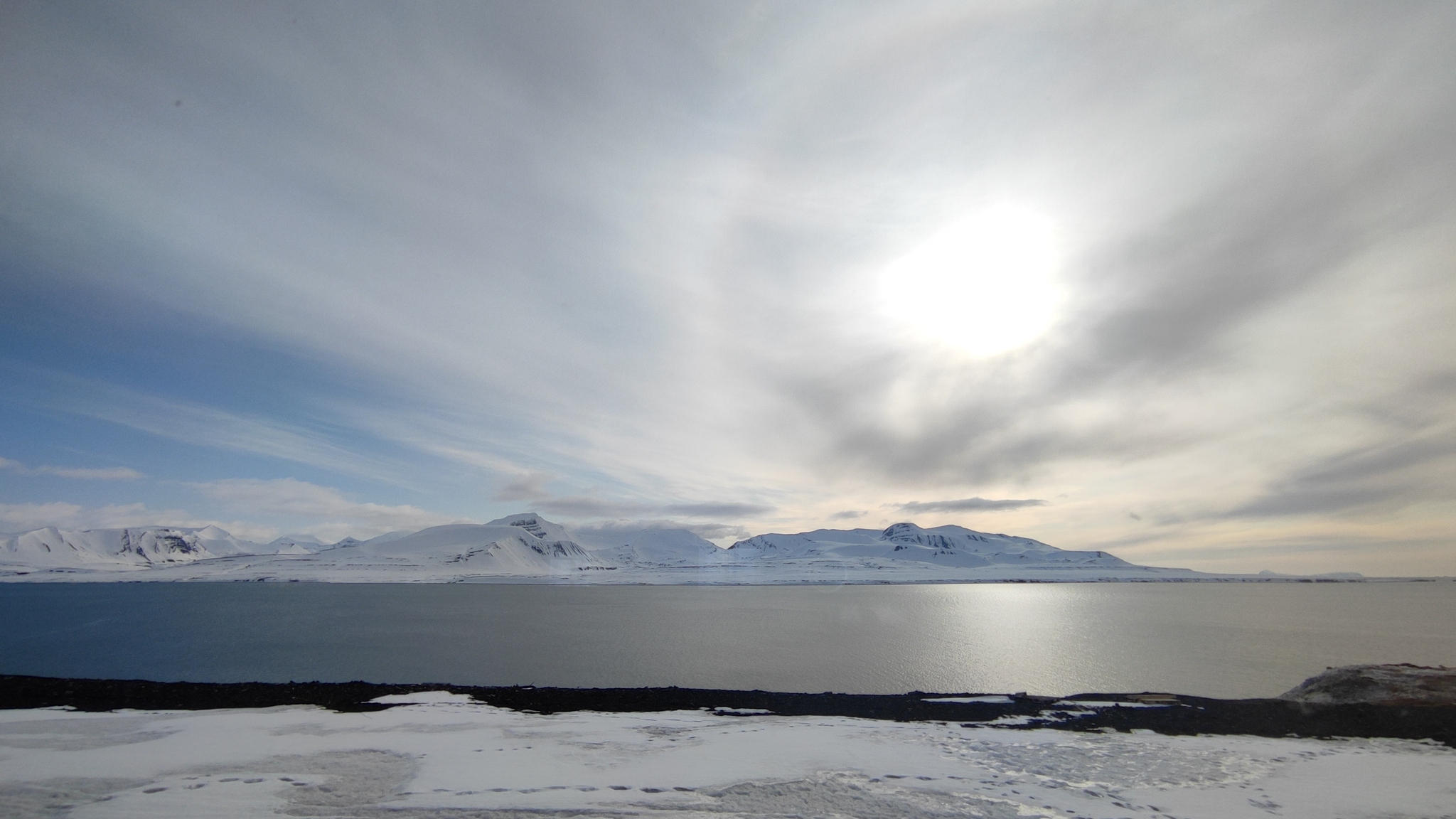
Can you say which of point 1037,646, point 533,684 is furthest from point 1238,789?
point 1037,646

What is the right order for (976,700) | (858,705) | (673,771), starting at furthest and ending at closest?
(976,700) → (858,705) → (673,771)

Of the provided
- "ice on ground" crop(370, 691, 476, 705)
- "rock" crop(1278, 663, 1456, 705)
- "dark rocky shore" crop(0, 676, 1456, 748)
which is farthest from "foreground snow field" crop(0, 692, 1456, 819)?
"rock" crop(1278, 663, 1456, 705)

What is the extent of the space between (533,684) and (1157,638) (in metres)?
48.7

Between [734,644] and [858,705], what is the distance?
22.0 meters

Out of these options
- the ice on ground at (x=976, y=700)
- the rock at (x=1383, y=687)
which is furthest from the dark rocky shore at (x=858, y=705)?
the rock at (x=1383, y=687)

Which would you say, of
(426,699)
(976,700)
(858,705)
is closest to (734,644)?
(858,705)

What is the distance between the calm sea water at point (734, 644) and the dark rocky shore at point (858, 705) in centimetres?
404

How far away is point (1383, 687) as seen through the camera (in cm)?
2141

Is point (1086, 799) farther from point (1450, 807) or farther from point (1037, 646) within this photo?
point (1037, 646)

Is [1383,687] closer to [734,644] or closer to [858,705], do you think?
[858,705]

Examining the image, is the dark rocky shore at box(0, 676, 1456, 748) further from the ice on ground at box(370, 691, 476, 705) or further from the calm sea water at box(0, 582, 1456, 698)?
the calm sea water at box(0, 582, 1456, 698)

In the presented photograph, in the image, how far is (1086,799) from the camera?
11969mm

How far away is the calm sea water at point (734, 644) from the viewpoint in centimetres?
3109

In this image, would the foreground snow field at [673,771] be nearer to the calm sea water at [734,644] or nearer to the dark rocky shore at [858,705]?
the dark rocky shore at [858,705]
